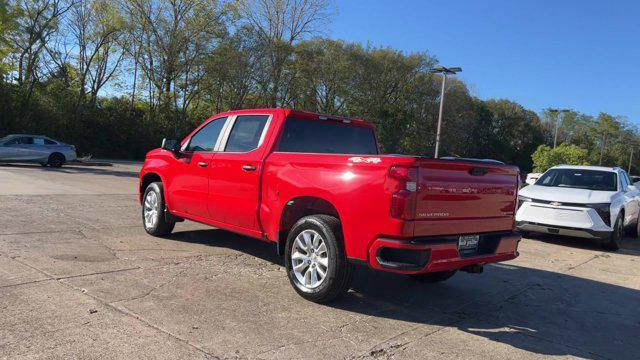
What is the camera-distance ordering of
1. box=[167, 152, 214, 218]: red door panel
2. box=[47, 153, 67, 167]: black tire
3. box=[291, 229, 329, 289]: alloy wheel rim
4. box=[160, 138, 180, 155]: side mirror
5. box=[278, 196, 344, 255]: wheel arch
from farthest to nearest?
box=[47, 153, 67, 167]: black tire
box=[160, 138, 180, 155]: side mirror
box=[167, 152, 214, 218]: red door panel
box=[278, 196, 344, 255]: wheel arch
box=[291, 229, 329, 289]: alloy wheel rim

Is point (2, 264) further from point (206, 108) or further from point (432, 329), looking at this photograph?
point (206, 108)

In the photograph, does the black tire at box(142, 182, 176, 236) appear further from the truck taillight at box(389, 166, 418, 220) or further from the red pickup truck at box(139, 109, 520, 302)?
the truck taillight at box(389, 166, 418, 220)

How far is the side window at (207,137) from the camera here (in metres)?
6.87

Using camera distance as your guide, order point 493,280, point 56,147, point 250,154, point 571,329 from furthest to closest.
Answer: point 56,147
point 493,280
point 250,154
point 571,329

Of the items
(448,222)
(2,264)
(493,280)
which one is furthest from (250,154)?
(493,280)

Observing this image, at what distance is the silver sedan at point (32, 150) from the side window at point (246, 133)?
19.6m

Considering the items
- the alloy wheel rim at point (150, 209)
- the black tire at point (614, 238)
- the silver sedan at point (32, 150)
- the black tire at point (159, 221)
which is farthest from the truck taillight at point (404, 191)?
the silver sedan at point (32, 150)

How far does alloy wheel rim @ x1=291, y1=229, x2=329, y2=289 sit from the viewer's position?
5.00 m

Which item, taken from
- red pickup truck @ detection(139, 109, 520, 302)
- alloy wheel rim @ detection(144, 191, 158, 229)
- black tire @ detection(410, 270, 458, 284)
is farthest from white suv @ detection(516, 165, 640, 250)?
alloy wheel rim @ detection(144, 191, 158, 229)

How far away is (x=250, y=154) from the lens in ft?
19.8

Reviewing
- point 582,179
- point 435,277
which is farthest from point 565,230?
point 435,277

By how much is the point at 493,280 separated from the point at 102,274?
4.79 m

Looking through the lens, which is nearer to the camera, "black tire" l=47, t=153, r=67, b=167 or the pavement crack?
the pavement crack

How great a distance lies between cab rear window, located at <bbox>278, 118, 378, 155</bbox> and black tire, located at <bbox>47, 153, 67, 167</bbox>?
2037cm
